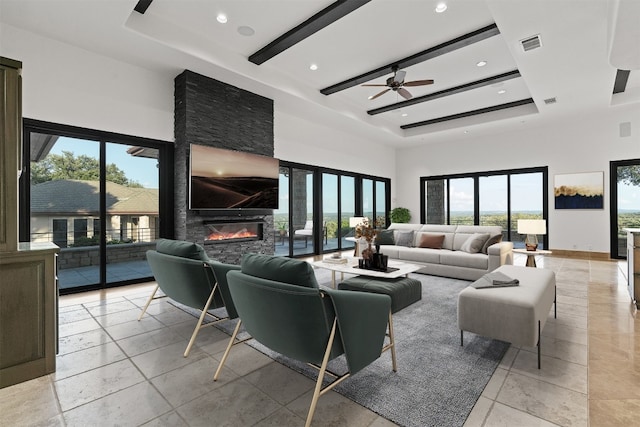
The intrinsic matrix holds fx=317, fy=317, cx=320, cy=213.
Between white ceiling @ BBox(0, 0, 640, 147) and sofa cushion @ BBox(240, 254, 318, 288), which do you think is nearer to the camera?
sofa cushion @ BBox(240, 254, 318, 288)

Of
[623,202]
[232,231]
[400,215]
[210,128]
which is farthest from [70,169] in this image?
[623,202]

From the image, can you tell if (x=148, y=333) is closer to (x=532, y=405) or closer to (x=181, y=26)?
(x=532, y=405)

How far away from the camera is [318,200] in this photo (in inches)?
309

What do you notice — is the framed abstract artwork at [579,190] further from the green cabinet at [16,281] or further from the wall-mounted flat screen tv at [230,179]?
the green cabinet at [16,281]

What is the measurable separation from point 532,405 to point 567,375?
0.58 m

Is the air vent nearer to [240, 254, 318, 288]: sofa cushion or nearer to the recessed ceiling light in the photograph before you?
the recessed ceiling light

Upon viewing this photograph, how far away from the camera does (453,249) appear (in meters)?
5.85

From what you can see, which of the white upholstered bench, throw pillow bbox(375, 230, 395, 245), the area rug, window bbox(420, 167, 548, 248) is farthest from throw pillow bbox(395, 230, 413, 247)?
window bbox(420, 167, 548, 248)

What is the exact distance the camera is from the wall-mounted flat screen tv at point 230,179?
5.02 metres

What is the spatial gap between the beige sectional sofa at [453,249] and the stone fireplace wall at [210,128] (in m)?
2.81

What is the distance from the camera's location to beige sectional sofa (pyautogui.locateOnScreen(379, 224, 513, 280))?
16.3ft

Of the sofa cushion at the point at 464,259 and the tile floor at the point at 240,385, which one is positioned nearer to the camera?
the tile floor at the point at 240,385

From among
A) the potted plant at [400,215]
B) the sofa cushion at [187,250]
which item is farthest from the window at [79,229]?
the potted plant at [400,215]

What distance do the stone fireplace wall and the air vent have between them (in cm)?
419
